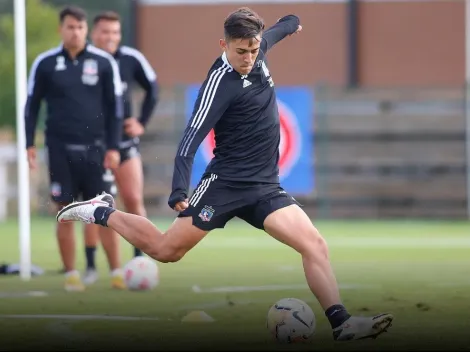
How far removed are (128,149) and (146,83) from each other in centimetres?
82

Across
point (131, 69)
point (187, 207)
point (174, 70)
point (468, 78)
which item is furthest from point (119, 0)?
point (187, 207)

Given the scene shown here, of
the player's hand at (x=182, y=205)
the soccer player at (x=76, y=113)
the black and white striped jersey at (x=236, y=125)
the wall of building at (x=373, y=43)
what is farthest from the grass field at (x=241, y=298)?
the wall of building at (x=373, y=43)

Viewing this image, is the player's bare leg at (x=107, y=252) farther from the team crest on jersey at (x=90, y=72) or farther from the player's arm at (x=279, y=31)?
the player's arm at (x=279, y=31)

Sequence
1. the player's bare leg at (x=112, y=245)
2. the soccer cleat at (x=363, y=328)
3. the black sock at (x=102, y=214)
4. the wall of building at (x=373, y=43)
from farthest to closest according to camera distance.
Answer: the wall of building at (x=373, y=43) < the player's bare leg at (x=112, y=245) < the black sock at (x=102, y=214) < the soccer cleat at (x=363, y=328)

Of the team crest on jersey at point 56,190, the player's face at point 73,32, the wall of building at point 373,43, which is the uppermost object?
the wall of building at point 373,43

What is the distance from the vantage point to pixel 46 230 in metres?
21.7

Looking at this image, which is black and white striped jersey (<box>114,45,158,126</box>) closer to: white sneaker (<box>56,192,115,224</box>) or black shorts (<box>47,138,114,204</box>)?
black shorts (<box>47,138,114,204</box>)

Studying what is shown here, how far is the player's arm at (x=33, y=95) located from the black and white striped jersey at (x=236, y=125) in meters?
3.66

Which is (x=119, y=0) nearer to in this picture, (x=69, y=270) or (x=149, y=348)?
(x=69, y=270)

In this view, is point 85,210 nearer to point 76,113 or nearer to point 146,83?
point 76,113

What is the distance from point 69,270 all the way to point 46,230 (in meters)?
10.2

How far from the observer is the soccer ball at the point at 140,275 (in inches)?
444

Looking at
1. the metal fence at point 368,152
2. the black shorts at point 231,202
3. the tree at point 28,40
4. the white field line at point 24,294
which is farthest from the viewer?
the tree at point 28,40

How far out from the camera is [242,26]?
7902 millimetres
